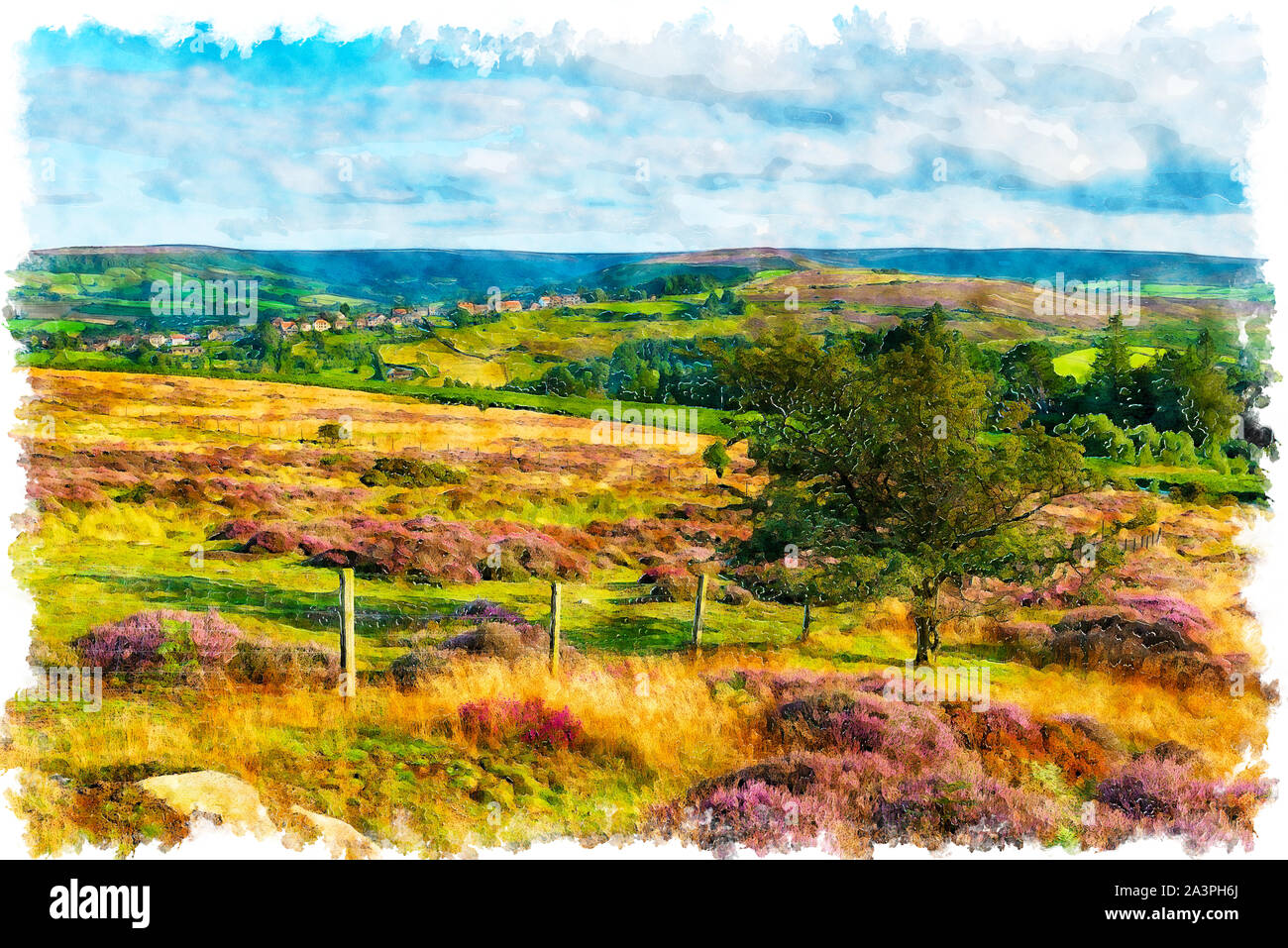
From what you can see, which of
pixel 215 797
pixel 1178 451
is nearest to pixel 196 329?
pixel 1178 451

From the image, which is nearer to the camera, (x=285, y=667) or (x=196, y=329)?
(x=285, y=667)

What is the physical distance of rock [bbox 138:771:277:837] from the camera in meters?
11.6

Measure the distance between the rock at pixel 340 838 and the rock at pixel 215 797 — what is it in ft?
1.51

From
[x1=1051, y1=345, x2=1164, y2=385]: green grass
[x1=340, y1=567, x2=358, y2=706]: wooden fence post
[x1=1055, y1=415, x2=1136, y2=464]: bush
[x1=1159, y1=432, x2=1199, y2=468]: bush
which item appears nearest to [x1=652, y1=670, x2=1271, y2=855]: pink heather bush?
[x1=340, y1=567, x2=358, y2=706]: wooden fence post

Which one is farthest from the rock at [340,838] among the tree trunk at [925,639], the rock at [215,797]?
the tree trunk at [925,639]

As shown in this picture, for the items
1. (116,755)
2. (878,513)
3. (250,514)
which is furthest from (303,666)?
(250,514)

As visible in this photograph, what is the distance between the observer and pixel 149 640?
1691 centimetres

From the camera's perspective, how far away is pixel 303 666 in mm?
16156

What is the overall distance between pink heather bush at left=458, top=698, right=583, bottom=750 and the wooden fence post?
6.24 feet

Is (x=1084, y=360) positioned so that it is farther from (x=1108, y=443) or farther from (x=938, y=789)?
(x=938, y=789)

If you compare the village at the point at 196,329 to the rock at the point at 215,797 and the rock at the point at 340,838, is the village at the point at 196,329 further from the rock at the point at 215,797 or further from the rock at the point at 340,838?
the rock at the point at 340,838

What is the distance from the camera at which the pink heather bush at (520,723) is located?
46.5 feet

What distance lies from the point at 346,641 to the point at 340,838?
418 cm

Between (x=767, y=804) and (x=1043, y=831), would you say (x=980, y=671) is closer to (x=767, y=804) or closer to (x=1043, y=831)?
(x=1043, y=831)
